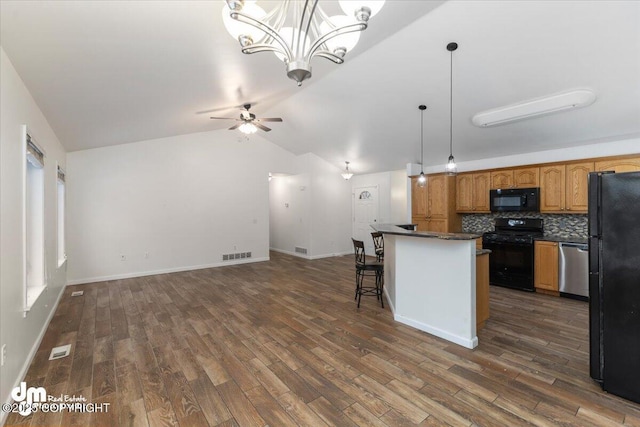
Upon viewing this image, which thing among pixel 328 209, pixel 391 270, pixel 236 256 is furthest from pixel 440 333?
pixel 328 209

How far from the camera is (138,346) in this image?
298cm

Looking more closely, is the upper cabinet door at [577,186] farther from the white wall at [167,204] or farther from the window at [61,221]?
the window at [61,221]

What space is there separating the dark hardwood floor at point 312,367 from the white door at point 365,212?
426 centimetres

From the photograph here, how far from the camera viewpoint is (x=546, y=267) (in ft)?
15.0

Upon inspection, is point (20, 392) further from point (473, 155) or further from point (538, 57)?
point (473, 155)

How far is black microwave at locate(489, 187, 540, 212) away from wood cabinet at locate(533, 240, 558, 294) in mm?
651

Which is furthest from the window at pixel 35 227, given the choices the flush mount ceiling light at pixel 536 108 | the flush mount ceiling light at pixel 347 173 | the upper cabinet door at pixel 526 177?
the upper cabinet door at pixel 526 177

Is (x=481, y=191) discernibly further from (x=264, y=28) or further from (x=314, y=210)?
(x=264, y=28)

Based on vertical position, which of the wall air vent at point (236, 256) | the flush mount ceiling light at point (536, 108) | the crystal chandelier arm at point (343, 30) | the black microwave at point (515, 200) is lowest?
the wall air vent at point (236, 256)

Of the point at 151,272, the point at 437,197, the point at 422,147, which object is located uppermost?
the point at 422,147

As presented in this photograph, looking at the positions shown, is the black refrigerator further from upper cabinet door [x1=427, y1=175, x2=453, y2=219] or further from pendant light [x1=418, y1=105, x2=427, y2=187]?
upper cabinet door [x1=427, y1=175, x2=453, y2=219]

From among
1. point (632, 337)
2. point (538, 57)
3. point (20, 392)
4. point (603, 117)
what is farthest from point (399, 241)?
point (20, 392)

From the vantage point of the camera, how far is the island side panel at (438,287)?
113 inches

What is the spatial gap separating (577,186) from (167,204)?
777cm
